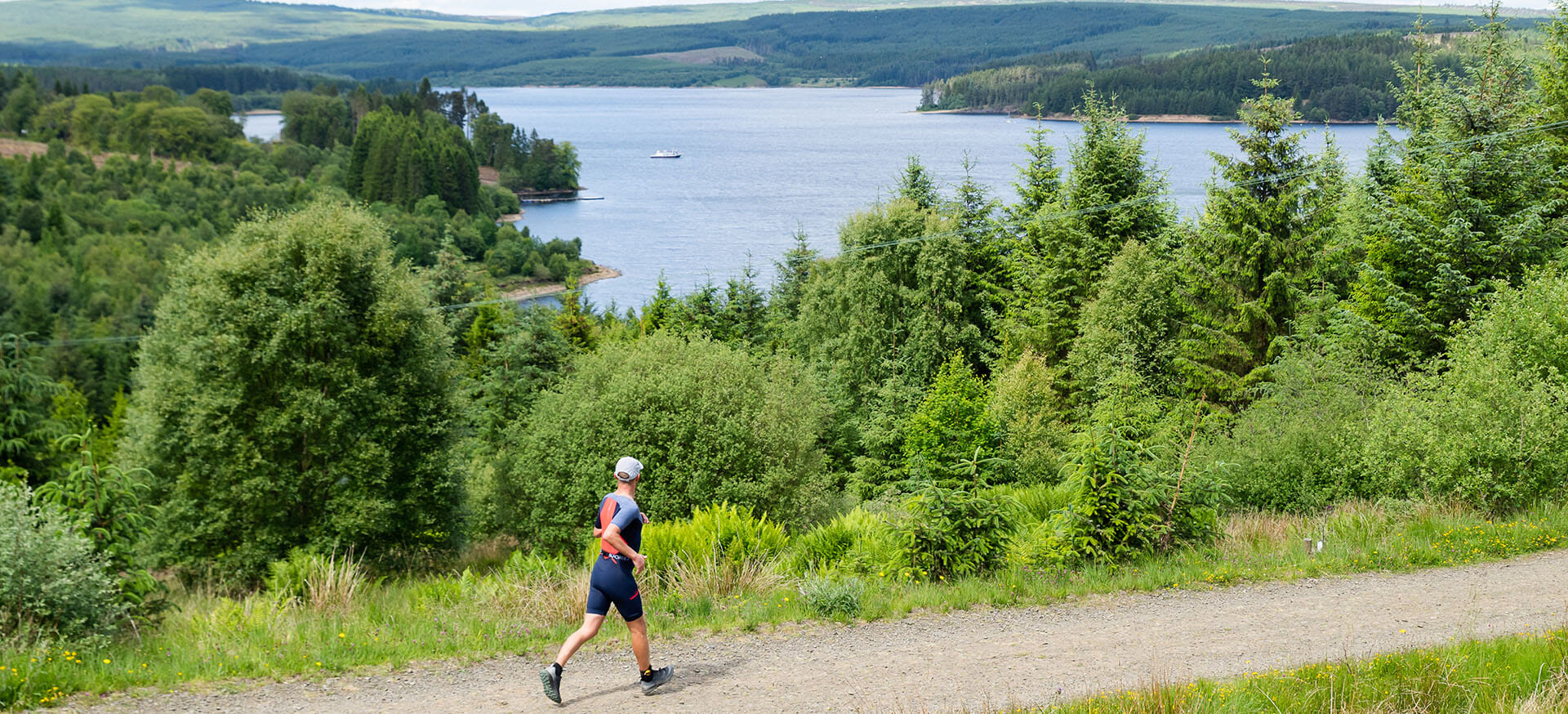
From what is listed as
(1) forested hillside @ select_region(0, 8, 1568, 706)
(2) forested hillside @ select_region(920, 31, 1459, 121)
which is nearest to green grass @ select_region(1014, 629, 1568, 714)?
(1) forested hillside @ select_region(0, 8, 1568, 706)

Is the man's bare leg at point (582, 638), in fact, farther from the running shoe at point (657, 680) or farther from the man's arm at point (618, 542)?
the man's arm at point (618, 542)

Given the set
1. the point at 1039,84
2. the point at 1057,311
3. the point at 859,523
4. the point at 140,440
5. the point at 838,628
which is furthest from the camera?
the point at 1039,84

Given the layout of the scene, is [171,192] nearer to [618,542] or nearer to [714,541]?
[714,541]

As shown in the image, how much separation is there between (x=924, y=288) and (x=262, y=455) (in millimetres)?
20288

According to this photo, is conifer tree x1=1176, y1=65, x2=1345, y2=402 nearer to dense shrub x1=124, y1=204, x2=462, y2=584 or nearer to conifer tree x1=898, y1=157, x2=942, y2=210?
conifer tree x1=898, y1=157, x2=942, y2=210

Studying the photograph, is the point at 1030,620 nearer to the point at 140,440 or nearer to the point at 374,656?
the point at 374,656

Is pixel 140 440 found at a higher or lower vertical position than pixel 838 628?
lower

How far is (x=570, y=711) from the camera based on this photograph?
7395 millimetres

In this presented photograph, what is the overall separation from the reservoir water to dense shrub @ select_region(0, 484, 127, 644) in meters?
40.4

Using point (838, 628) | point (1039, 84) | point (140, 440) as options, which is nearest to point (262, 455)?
point (140, 440)

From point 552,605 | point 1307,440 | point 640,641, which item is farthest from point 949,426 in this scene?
point 640,641

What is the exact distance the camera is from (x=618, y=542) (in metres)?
7.66

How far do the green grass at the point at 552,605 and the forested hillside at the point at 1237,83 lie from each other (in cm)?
8193

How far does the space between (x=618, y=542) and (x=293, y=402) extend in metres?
17.3
